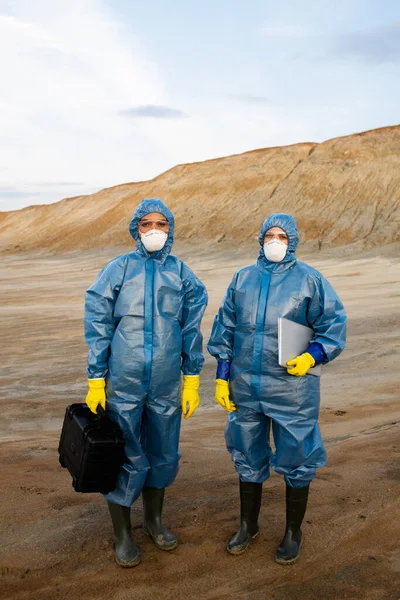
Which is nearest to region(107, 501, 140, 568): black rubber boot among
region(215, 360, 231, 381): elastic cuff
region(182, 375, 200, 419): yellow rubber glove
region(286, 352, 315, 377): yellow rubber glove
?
region(182, 375, 200, 419): yellow rubber glove

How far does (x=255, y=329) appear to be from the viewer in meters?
3.68

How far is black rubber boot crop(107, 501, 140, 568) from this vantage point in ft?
11.8

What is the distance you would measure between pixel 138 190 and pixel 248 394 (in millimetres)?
53266

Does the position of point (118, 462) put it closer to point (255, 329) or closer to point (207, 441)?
point (255, 329)

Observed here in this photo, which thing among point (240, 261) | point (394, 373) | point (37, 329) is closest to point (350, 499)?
point (394, 373)

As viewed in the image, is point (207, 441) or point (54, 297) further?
point (54, 297)

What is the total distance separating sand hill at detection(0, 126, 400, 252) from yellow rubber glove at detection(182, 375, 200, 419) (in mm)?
33274

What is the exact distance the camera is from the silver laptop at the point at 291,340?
140 inches

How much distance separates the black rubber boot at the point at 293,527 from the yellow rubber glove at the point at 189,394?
2.37 feet

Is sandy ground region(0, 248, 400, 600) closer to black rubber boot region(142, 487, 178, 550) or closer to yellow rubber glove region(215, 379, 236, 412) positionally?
black rubber boot region(142, 487, 178, 550)

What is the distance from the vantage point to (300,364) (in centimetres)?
354

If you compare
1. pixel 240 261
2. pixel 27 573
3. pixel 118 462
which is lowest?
pixel 240 261

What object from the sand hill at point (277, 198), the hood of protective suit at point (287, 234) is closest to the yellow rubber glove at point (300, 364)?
the hood of protective suit at point (287, 234)

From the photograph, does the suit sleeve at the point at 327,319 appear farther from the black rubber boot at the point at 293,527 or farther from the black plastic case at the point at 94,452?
the black plastic case at the point at 94,452
